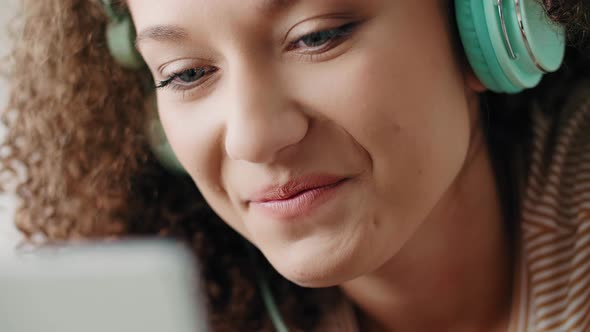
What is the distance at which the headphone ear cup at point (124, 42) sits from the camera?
111 centimetres

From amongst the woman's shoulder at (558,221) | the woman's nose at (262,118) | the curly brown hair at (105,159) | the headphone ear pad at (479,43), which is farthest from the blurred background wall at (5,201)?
the woman's shoulder at (558,221)

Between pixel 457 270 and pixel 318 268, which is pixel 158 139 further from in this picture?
pixel 457 270

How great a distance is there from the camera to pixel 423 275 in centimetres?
119

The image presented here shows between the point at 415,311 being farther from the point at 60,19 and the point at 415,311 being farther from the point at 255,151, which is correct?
the point at 60,19

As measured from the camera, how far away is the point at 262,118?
2.94ft

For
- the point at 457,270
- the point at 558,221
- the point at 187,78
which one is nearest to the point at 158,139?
the point at 187,78

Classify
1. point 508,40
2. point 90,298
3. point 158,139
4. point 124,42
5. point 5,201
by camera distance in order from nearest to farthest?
point 90,298, point 508,40, point 124,42, point 158,139, point 5,201

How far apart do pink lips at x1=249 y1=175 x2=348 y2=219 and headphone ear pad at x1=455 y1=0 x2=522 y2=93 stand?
241 millimetres

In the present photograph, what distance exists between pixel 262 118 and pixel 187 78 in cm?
16

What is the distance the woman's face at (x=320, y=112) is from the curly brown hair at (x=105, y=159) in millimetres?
309

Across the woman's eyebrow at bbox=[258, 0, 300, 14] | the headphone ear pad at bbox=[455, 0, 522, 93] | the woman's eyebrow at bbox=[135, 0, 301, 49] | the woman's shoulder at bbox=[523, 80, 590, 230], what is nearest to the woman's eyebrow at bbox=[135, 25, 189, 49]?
the woman's eyebrow at bbox=[135, 0, 301, 49]

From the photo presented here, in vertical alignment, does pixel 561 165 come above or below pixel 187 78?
below

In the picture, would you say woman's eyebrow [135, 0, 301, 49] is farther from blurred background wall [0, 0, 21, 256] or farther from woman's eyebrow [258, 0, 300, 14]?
blurred background wall [0, 0, 21, 256]

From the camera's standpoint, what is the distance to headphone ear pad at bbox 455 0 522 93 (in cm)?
96
